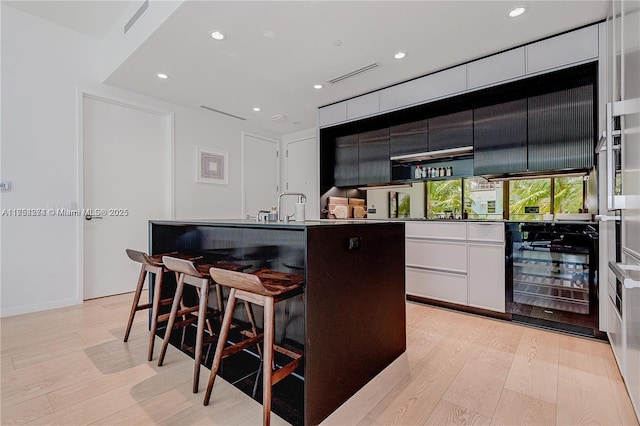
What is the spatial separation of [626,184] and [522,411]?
4.11ft

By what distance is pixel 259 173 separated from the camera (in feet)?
18.0

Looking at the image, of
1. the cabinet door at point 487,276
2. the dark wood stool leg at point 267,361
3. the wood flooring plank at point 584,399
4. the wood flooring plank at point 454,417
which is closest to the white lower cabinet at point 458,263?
the cabinet door at point 487,276

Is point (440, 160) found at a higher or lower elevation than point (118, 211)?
higher

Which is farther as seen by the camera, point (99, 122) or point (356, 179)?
point (356, 179)

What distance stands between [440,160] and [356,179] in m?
1.14

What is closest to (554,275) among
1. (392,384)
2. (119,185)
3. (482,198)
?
(482,198)

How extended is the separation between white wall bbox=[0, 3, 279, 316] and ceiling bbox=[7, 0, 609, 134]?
0.22 metres

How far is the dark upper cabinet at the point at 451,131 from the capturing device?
3.33m

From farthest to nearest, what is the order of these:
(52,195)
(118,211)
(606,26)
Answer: (118,211) < (52,195) < (606,26)

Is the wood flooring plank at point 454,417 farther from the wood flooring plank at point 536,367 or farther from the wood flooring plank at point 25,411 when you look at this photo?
the wood flooring plank at point 25,411

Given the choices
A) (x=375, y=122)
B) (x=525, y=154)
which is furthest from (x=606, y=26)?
(x=375, y=122)

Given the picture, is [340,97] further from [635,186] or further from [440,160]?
[635,186]

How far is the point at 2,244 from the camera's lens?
2.97 meters

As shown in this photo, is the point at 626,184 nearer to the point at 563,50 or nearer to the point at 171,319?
the point at 563,50
